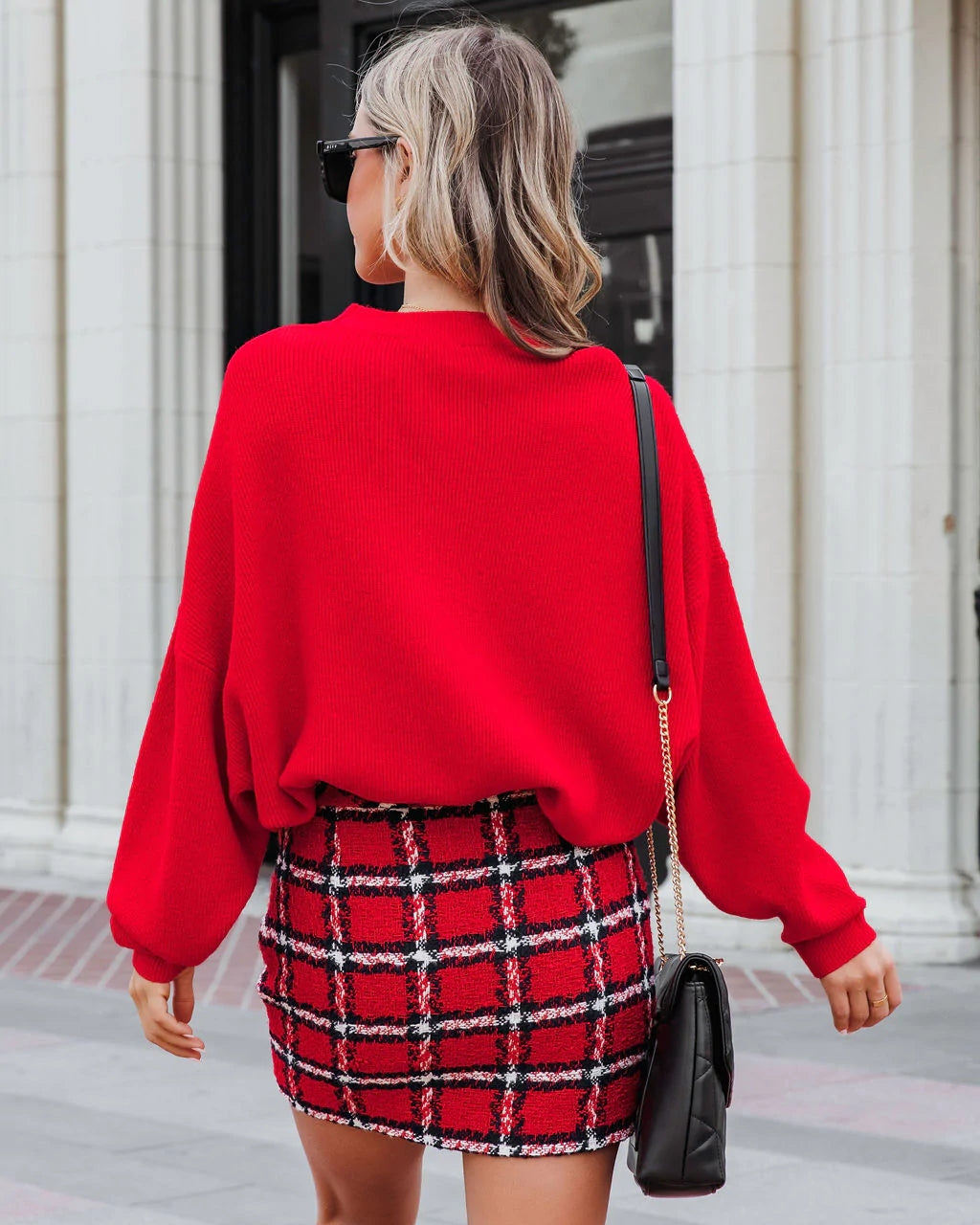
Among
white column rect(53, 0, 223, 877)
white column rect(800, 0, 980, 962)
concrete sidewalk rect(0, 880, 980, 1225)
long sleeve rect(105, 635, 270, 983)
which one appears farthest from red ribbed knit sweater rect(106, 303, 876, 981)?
white column rect(53, 0, 223, 877)

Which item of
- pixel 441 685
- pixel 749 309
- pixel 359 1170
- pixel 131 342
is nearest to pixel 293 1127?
pixel 359 1170

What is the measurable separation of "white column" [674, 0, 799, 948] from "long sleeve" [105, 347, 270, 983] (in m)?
5.28

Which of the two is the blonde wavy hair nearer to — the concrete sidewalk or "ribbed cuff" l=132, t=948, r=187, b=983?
"ribbed cuff" l=132, t=948, r=187, b=983

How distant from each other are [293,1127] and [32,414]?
555 centimetres

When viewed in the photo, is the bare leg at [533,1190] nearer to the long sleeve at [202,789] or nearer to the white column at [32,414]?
the long sleeve at [202,789]

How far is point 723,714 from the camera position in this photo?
2076 mm

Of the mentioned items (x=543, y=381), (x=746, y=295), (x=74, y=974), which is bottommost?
(x=74, y=974)

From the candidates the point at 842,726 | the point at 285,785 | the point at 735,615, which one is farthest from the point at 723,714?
the point at 842,726

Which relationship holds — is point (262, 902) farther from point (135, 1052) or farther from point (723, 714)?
point (723, 714)

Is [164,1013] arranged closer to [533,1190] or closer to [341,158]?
[533,1190]

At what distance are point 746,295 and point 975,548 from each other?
1.23 metres

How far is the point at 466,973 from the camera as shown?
6.17 ft

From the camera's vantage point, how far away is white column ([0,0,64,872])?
31.5 ft

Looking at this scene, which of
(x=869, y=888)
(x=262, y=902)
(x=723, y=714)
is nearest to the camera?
(x=723, y=714)
